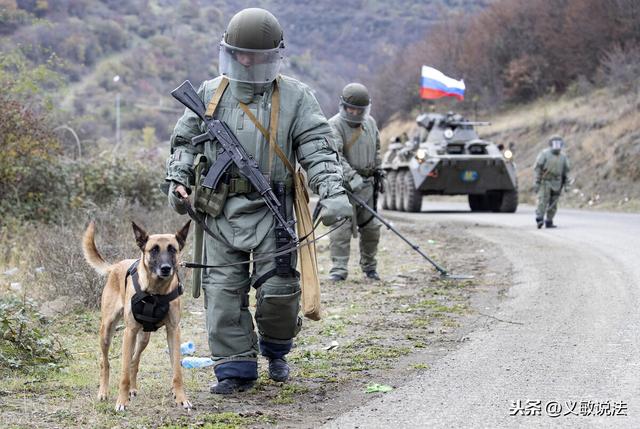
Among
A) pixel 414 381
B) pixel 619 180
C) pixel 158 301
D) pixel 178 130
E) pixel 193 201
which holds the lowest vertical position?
pixel 619 180

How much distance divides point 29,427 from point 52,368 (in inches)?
64.8

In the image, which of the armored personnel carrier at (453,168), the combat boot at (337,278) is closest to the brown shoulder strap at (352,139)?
the combat boot at (337,278)

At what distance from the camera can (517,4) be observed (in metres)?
46.6

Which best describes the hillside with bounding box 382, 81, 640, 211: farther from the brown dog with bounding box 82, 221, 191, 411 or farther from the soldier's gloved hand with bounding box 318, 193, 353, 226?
the brown dog with bounding box 82, 221, 191, 411

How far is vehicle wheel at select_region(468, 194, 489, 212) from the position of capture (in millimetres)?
24969

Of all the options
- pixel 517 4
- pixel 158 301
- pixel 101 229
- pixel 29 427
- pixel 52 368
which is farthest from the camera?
pixel 517 4

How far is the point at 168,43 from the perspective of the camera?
215 feet

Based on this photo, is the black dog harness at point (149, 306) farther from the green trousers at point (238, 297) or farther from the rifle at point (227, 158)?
the rifle at point (227, 158)

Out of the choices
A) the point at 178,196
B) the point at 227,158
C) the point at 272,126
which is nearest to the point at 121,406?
the point at 178,196

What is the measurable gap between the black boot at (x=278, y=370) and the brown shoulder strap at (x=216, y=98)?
1.54m

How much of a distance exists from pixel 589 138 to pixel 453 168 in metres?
8.96

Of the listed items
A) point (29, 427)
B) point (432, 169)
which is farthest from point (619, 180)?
point (29, 427)

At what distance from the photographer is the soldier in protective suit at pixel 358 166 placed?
10695 millimetres

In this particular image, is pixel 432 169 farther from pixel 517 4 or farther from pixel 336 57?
pixel 336 57
